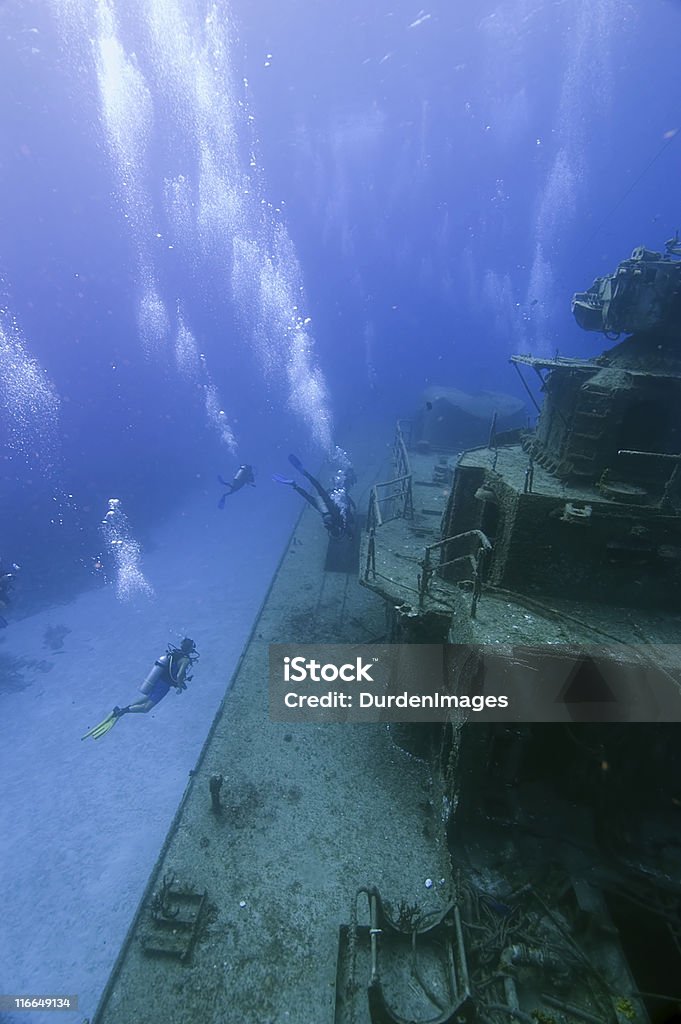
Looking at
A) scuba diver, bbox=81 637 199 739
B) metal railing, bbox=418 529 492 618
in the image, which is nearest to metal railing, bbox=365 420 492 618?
metal railing, bbox=418 529 492 618

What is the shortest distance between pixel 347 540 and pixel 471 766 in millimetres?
11110

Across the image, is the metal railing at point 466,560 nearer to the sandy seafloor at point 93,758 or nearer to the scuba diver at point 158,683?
the scuba diver at point 158,683

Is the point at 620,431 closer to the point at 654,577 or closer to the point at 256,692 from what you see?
the point at 654,577

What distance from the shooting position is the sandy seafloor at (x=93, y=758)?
10492mm

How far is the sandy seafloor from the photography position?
1049cm

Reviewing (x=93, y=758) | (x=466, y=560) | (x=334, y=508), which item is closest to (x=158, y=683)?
(x=93, y=758)

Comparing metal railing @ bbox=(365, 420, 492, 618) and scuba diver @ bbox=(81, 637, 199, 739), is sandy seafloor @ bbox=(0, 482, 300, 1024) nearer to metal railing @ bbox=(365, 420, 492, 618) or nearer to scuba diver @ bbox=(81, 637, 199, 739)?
scuba diver @ bbox=(81, 637, 199, 739)

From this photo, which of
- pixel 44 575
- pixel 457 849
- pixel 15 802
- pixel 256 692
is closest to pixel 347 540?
pixel 256 692

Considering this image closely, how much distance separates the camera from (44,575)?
29047 mm

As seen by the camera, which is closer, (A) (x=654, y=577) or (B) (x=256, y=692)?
(A) (x=654, y=577)

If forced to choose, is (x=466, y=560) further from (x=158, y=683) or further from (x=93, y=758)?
(x=93, y=758)

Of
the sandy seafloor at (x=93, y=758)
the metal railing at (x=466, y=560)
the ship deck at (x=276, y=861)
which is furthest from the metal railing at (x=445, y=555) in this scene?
the sandy seafloor at (x=93, y=758)

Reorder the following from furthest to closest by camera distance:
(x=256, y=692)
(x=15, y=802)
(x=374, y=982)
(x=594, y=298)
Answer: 1. (x=15, y=802)
2. (x=256, y=692)
3. (x=594, y=298)
4. (x=374, y=982)

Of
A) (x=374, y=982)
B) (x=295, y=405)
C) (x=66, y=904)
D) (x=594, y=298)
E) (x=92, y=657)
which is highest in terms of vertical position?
(x=295, y=405)
